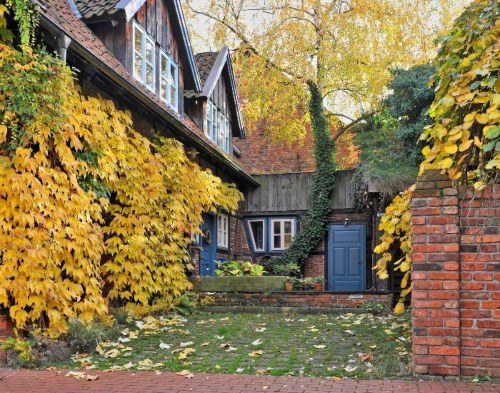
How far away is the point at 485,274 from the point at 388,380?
4.30 feet

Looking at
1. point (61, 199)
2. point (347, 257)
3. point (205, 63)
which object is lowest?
point (347, 257)

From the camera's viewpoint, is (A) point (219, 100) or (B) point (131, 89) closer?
(B) point (131, 89)

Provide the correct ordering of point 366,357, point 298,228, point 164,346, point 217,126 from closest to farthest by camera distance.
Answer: point 366,357
point 164,346
point 217,126
point 298,228

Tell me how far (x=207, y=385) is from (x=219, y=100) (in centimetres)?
1343

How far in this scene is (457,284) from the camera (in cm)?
526

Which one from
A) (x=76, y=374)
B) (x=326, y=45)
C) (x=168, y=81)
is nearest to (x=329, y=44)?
(x=326, y=45)

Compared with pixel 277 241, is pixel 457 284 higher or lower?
higher

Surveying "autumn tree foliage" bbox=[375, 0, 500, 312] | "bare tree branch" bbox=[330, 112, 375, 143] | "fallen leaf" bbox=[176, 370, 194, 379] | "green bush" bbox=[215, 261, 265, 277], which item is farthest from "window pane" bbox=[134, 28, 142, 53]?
"bare tree branch" bbox=[330, 112, 375, 143]

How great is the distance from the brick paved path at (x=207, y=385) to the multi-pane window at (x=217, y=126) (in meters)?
11.5

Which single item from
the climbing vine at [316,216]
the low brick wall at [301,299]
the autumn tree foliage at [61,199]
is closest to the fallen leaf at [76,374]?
the autumn tree foliage at [61,199]

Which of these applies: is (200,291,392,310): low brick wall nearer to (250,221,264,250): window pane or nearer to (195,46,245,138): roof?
(195,46,245,138): roof

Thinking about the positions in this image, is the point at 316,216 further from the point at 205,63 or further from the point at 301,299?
the point at 301,299

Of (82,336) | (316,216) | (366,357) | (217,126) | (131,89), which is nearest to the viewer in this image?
(366,357)

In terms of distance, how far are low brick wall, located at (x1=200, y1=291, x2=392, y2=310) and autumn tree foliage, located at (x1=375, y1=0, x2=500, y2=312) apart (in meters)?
4.67
